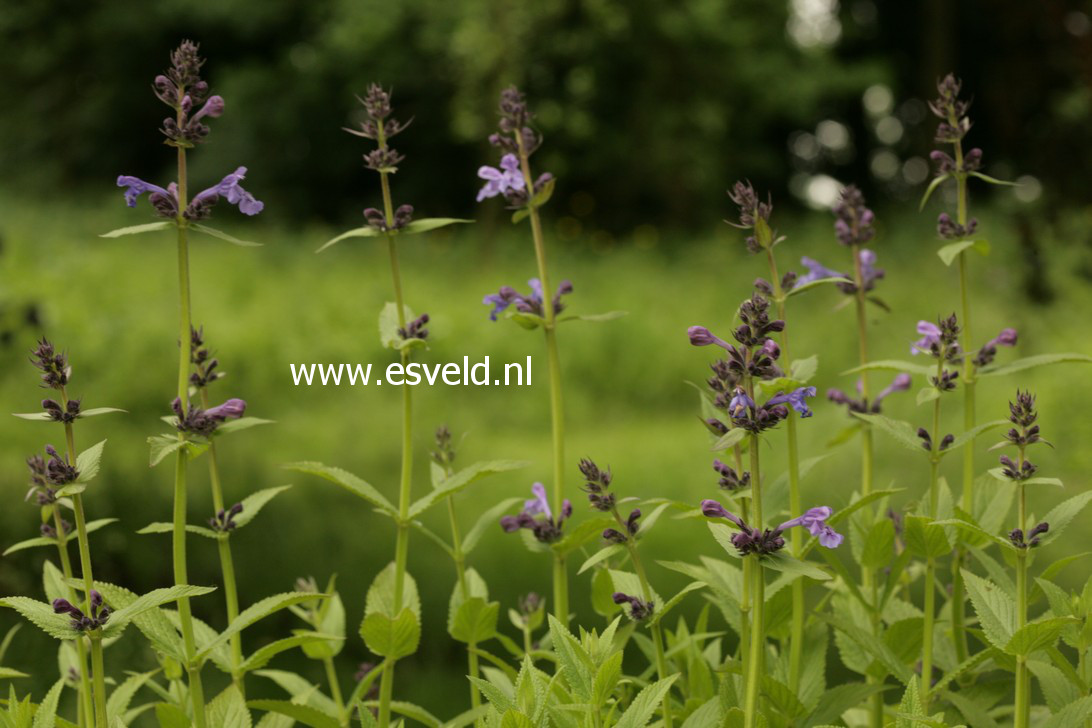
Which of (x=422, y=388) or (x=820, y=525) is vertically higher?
(x=422, y=388)

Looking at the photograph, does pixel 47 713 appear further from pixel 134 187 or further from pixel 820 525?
pixel 820 525

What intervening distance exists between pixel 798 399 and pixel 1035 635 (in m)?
0.46

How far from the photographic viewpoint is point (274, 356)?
7.91 metres

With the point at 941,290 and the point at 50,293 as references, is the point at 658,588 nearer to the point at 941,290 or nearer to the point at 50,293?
the point at 50,293

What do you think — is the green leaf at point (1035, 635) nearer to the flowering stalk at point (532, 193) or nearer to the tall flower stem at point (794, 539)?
the tall flower stem at point (794, 539)

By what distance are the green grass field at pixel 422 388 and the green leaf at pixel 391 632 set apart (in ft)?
1.08

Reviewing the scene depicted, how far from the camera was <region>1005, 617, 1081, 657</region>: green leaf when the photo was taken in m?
1.45

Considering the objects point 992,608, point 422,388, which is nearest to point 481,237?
point 422,388

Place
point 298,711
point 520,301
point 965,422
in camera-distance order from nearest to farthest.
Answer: point 298,711
point 965,422
point 520,301

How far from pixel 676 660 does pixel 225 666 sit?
766 millimetres

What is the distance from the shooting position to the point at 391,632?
169 cm

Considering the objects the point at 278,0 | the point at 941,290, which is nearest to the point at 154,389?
the point at 941,290

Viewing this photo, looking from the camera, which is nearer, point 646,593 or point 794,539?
point 646,593

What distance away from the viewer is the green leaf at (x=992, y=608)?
1.54 m
